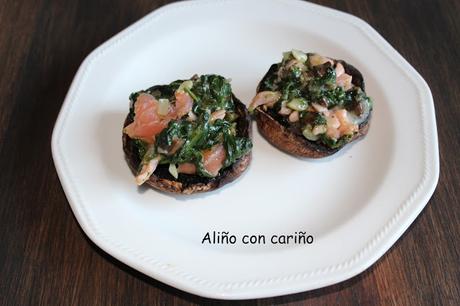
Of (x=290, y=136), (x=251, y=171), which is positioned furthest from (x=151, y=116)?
(x=290, y=136)

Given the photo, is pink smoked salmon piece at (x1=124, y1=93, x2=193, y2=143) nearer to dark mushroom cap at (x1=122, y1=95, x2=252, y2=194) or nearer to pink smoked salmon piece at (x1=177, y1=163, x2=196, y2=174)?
dark mushroom cap at (x1=122, y1=95, x2=252, y2=194)

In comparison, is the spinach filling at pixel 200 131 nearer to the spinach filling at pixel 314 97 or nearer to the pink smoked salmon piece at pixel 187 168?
the pink smoked salmon piece at pixel 187 168

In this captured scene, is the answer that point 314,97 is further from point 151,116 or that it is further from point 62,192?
point 62,192

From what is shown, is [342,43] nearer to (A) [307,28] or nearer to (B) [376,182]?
(A) [307,28]

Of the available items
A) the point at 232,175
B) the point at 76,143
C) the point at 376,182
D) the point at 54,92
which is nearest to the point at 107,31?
the point at 54,92

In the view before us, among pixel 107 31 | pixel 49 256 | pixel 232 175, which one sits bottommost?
pixel 49 256

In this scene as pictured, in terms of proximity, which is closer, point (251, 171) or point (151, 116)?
point (151, 116)

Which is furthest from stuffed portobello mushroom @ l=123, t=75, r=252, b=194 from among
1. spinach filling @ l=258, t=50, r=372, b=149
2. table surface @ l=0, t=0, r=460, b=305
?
table surface @ l=0, t=0, r=460, b=305
